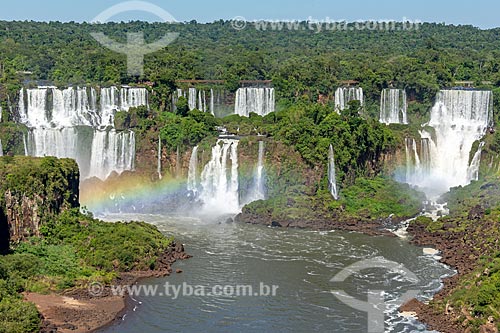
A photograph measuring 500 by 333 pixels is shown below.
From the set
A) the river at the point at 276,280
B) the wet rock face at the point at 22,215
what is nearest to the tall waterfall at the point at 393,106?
the river at the point at 276,280

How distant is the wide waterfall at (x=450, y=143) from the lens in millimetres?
46344

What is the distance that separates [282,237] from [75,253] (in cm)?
986

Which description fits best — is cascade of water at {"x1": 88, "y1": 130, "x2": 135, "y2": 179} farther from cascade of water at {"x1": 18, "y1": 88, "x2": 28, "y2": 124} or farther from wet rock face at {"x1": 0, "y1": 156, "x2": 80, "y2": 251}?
wet rock face at {"x1": 0, "y1": 156, "x2": 80, "y2": 251}

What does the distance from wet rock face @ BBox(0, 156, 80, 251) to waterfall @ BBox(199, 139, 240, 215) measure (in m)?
11.2

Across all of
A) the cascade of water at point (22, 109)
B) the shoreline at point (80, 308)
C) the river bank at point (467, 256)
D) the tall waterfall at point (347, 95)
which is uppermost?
the tall waterfall at point (347, 95)

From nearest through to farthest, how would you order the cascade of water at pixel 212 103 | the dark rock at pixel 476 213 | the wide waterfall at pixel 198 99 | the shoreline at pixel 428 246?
1. the shoreline at pixel 428 246
2. the dark rock at pixel 476 213
3. the wide waterfall at pixel 198 99
4. the cascade of water at pixel 212 103

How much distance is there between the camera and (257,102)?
2018 inches

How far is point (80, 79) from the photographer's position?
5319 cm

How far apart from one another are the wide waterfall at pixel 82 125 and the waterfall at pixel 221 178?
4.66 metres

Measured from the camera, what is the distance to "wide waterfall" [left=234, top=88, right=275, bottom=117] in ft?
168

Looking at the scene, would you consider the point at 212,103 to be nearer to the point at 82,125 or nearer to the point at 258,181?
the point at 82,125

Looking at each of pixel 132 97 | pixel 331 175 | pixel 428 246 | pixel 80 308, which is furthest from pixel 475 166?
pixel 80 308

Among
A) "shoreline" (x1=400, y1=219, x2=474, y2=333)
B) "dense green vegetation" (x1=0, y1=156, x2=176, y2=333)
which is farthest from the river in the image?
"dense green vegetation" (x1=0, y1=156, x2=176, y2=333)

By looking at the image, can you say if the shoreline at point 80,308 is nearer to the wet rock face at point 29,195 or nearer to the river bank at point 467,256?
the wet rock face at point 29,195
